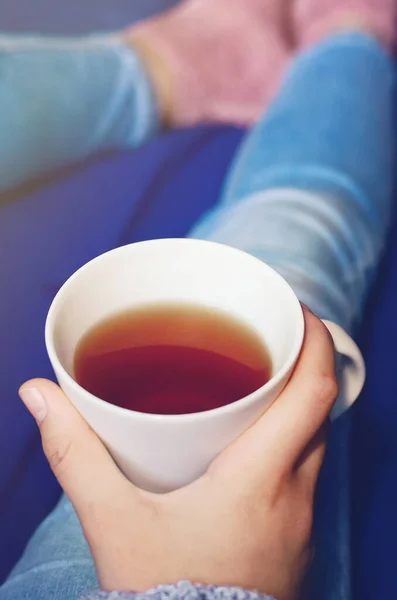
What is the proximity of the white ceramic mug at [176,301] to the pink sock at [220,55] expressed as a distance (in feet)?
2.13

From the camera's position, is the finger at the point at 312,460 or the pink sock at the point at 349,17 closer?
the finger at the point at 312,460

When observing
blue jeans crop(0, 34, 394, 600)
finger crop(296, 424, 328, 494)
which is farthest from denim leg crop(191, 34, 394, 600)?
finger crop(296, 424, 328, 494)

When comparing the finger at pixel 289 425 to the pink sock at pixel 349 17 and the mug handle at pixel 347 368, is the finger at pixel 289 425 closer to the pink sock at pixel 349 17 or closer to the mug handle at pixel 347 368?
the mug handle at pixel 347 368

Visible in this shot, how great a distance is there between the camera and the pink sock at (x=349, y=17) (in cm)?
99

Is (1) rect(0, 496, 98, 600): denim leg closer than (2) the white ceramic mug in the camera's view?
Answer: No

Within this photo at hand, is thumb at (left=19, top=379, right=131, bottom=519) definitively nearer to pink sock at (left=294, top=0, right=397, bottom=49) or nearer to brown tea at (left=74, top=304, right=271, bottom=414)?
brown tea at (left=74, top=304, right=271, bottom=414)

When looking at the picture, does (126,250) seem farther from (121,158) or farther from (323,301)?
(121,158)

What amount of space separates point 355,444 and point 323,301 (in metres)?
0.14

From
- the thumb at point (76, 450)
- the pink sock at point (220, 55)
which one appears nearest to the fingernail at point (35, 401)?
the thumb at point (76, 450)

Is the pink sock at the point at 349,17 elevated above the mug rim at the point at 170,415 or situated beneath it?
situated beneath

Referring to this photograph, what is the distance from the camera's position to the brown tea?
1.20 ft

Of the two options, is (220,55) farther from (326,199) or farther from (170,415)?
(170,415)

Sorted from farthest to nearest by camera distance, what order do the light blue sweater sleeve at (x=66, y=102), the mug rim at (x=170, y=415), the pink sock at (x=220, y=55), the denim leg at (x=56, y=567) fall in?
the pink sock at (x=220, y=55)
the light blue sweater sleeve at (x=66, y=102)
the denim leg at (x=56, y=567)
the mug rim at (x=170, y=415)

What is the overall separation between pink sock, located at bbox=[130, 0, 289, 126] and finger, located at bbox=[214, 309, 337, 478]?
0.74 metres
